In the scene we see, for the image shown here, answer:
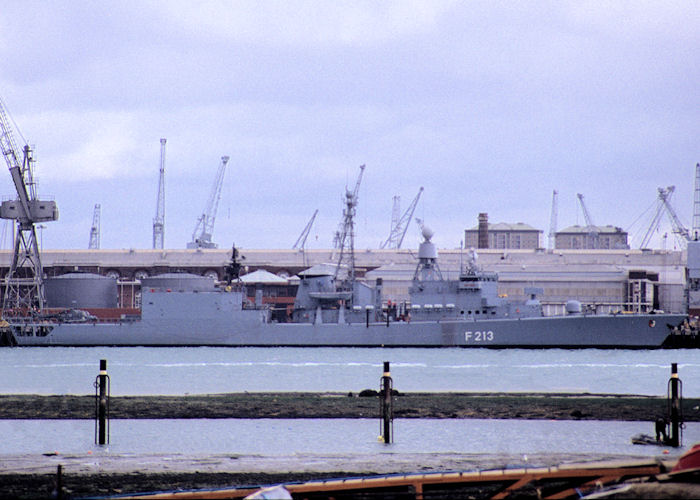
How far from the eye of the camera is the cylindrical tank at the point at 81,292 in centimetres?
10494

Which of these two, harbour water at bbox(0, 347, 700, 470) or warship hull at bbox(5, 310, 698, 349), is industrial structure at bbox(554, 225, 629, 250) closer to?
warship hull at bbox(5, 310, 698, 349)

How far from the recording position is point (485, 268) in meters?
120

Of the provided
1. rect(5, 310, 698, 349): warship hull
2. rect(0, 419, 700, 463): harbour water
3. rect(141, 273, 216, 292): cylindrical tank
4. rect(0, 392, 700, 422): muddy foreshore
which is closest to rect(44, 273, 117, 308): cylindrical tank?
rect(141, 273, 216, 292): cylindrical tank

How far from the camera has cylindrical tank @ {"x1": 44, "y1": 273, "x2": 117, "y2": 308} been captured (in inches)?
4131

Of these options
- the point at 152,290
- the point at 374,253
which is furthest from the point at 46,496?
the point at 374,253

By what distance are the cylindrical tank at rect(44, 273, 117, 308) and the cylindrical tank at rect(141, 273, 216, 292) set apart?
417 inches

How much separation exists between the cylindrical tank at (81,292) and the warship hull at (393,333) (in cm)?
1448

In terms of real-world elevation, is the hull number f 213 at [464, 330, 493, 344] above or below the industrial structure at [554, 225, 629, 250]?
below

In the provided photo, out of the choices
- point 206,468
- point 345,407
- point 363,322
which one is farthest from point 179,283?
point 206,468

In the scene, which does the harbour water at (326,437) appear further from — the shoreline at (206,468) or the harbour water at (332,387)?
the shoreline at (206,468)

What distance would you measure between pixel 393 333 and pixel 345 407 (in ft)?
186

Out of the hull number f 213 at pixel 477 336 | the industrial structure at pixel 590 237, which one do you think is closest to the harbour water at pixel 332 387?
the hull number f 213 at pixel 477 336

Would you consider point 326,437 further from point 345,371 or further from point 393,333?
point 393,333

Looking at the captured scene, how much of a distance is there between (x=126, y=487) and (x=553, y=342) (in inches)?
2793
